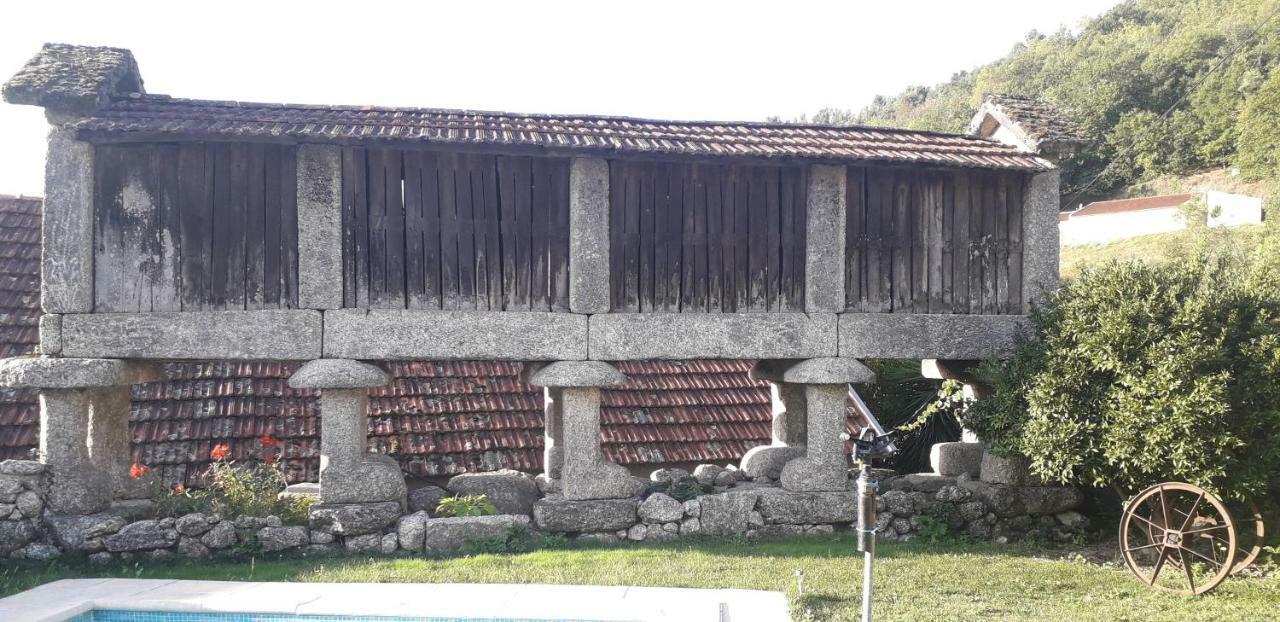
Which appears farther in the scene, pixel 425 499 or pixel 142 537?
pixel 425 499

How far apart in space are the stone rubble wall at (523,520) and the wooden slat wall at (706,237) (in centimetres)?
190

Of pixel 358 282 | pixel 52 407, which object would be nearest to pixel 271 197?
pixel 358 282

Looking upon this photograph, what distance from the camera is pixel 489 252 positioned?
25.2 feet

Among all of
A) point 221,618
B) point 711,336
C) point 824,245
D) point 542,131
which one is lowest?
point 221,618

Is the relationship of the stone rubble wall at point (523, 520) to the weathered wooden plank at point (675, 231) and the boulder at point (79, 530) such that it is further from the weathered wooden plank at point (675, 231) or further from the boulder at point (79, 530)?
the weathered wooden plank at point (675, 231)

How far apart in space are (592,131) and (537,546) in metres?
3.83

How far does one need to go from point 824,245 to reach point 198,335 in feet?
19.0

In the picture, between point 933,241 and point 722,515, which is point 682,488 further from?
point 933,241

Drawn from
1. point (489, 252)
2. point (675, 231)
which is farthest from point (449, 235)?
point (675, 231)

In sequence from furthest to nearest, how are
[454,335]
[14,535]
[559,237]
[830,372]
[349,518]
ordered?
[830,372], [559,237], [454,335], [349,518], [14,535]

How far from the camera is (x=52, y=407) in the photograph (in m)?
7.03

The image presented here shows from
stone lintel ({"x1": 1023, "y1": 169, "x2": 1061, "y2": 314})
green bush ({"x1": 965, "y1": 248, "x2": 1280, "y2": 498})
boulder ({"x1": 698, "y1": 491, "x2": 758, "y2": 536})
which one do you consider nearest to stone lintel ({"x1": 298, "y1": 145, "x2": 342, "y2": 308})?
boulder ({"x1": 698, "y1": 491, "x2": 758, "y2": 536})

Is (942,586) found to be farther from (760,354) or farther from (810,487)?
(760,354)

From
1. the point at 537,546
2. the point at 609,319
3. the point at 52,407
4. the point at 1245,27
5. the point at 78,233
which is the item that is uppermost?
the point at 1245,27
